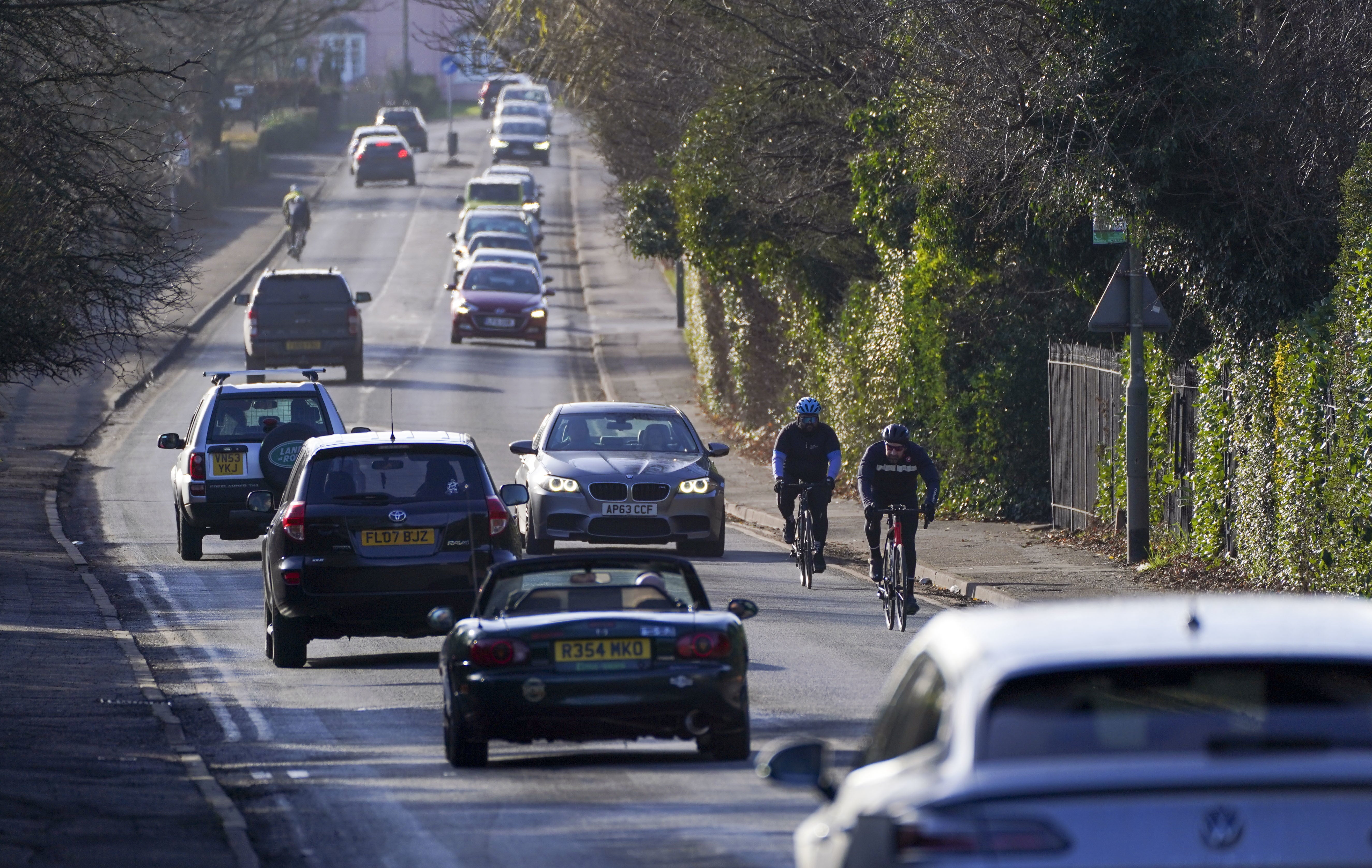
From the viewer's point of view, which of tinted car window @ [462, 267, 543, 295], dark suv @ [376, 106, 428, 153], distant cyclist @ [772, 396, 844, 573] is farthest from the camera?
dark suv @ [376, 106, 428, 153]

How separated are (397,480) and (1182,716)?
9.96 metres

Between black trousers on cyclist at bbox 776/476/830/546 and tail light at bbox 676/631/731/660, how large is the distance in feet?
26.7

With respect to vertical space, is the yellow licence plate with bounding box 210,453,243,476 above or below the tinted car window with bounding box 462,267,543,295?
below

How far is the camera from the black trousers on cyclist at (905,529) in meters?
15.5

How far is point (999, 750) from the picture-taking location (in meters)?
4.28

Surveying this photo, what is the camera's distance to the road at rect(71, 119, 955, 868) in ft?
27.5

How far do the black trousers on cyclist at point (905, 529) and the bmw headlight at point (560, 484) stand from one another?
437 centimetres

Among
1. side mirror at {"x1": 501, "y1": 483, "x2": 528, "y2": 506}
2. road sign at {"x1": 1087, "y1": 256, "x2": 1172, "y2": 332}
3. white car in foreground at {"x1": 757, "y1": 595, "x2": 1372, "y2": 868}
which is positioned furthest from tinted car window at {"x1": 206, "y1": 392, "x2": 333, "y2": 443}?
white car in foreground at {"x1": 757, "y1": 595, "x2": 1372, "y2": 868}

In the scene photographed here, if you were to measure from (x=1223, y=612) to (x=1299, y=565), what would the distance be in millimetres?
11089

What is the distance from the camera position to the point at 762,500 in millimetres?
26266

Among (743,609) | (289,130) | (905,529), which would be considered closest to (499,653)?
(743,609)

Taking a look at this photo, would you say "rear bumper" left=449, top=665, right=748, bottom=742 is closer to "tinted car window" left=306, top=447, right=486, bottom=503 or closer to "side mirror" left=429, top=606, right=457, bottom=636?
"side mirror" left=429, top=606, right=457, bottom=636

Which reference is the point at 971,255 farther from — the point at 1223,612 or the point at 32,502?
the point at 1223,612

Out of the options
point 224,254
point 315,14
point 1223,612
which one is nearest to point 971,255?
point 1223,612
